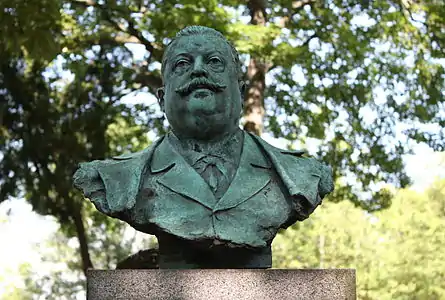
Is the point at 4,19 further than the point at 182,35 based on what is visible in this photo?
Yes

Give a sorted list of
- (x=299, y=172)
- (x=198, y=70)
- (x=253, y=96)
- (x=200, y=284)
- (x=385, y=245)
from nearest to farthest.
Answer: (x=200, y=284) → (x=198, y=70) → (x=299, y=172) → (x=253, y=96) → (x=385, y=245)

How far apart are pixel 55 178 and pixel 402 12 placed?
6.35m

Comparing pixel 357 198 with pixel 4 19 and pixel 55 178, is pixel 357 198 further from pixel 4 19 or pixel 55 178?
pixel 4 19

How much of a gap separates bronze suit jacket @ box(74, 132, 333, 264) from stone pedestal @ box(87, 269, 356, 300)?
0.57ft

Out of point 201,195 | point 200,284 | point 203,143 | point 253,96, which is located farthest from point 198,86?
point 253,96

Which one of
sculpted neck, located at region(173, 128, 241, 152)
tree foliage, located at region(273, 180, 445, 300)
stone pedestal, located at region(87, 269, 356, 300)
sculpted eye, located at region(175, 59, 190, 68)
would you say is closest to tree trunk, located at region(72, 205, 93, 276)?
tree foliage, located at region(273, 180, 445, 300)

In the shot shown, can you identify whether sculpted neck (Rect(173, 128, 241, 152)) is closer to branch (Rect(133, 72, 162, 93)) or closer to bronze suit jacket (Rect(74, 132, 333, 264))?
bronze suit jacket (Rect(74, 132, 333, 264))

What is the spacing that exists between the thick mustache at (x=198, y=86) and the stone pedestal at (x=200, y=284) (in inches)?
37.3

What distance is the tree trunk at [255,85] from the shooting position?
10469mm

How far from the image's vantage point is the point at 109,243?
63.8 ft

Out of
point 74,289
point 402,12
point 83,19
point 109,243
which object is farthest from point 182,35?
point 74,289

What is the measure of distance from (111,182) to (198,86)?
A: 0.67 m

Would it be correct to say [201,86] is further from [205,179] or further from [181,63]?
[205,179]

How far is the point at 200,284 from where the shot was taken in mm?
3314
